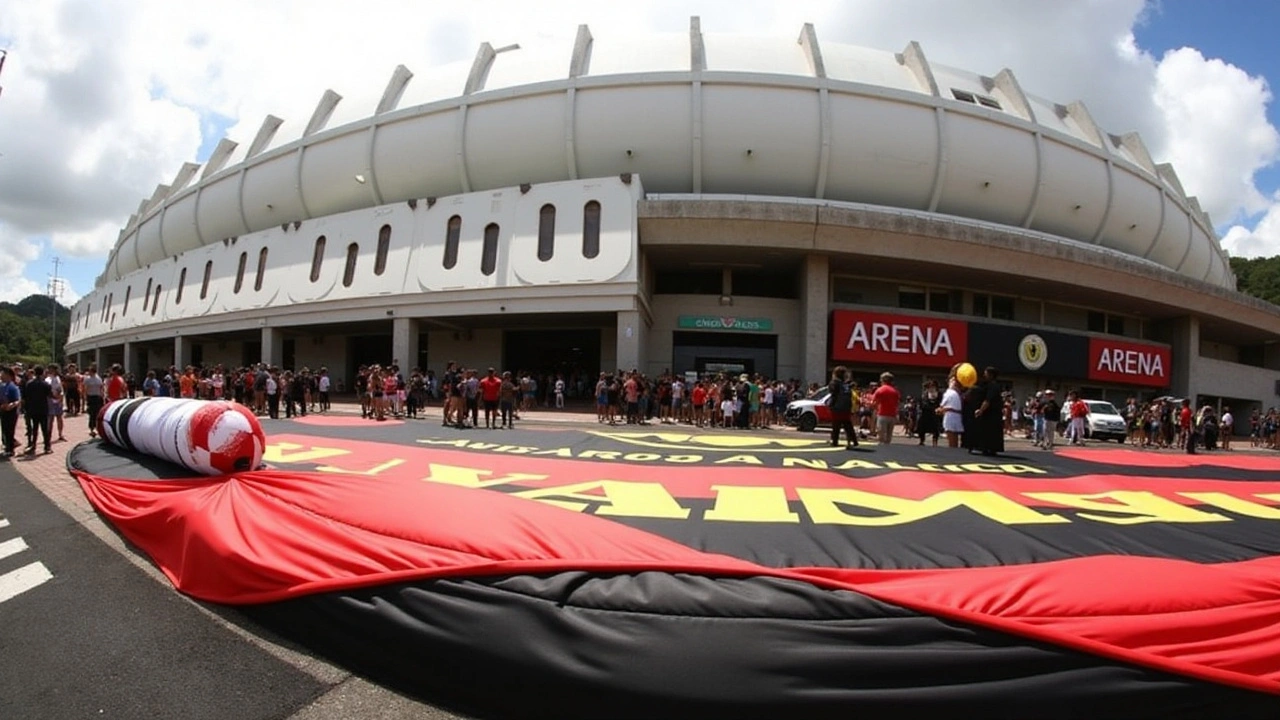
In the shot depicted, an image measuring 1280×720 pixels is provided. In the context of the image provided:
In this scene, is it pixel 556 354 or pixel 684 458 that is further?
pixel 556 354

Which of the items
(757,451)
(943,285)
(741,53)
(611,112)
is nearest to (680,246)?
(611,112)

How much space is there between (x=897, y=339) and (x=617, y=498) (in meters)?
22.3

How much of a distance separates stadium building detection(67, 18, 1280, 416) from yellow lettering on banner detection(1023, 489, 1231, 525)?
16784 millimetres

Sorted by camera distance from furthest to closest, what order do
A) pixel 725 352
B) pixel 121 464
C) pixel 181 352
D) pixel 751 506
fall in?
pixel 181 352
pixel 725 352
pixel 121 464
pixel 751 506

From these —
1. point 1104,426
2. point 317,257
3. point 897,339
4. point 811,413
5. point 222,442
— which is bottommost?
point 1104,426

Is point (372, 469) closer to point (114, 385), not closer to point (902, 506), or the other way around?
point (902, 506)

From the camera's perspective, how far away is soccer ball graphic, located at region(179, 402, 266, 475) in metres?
4.75

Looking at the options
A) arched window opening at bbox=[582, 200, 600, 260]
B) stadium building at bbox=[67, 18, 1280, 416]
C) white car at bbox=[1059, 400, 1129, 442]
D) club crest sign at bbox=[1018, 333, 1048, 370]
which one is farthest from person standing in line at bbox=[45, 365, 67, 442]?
club crest sign at bbox=[1018, 333, 1048, 370]

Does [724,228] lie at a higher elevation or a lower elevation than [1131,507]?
higher

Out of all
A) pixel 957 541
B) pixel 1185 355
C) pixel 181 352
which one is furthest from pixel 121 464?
pixel 1185 355

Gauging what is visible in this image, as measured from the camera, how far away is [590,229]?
2205 cm

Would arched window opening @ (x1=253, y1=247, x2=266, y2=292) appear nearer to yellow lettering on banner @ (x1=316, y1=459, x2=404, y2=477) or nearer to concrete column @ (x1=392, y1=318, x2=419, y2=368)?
concrete column @ (x1=392, y1=318, x2=419, y2=368)

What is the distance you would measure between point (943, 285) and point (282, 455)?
89.5 ft

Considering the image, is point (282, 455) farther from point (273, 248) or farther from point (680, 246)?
point (273, 248)
